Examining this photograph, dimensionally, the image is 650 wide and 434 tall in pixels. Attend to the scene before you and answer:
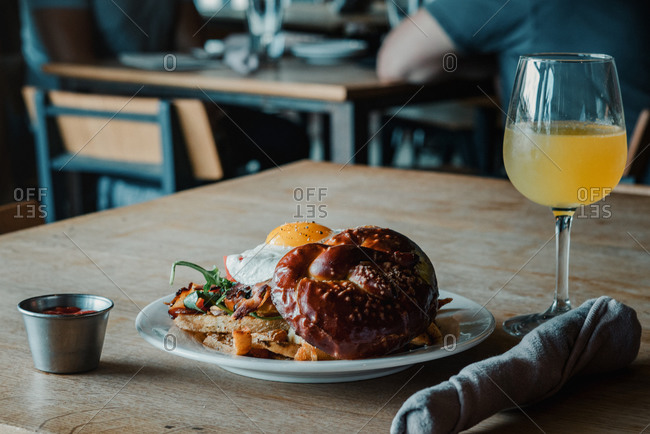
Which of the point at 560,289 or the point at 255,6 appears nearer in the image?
the point at 560,289

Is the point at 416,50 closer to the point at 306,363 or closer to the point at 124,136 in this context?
the point at 124,136

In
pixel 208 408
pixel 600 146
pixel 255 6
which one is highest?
pixel 255 6

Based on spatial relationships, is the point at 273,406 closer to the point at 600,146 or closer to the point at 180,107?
the point at 600,146

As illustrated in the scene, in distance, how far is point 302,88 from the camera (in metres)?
2.45

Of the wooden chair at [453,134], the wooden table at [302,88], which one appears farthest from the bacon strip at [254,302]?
the wooden chair at [453,134]

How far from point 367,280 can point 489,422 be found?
0.45 ft

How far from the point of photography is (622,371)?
0.69 m

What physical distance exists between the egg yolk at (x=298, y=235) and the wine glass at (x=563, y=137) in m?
0.20

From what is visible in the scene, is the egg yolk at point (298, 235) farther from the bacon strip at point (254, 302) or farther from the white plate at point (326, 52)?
the white plate at point (326, 52)

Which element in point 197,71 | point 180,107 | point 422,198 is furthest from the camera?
point 197,71

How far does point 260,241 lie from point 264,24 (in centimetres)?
202

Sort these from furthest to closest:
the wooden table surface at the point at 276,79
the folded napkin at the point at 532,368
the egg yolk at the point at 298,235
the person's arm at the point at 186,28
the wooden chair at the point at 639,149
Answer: the person's arm at the point at 186,28 < the wooden table surface at the point at 276,79 < the wooden chair at the point at 639,149 < the egg yolk at the point at 298,235 < the folded napkin at the point at 532,368

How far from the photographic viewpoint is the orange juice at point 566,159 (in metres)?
0.78

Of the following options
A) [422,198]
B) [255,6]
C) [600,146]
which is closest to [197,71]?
[255,6]
